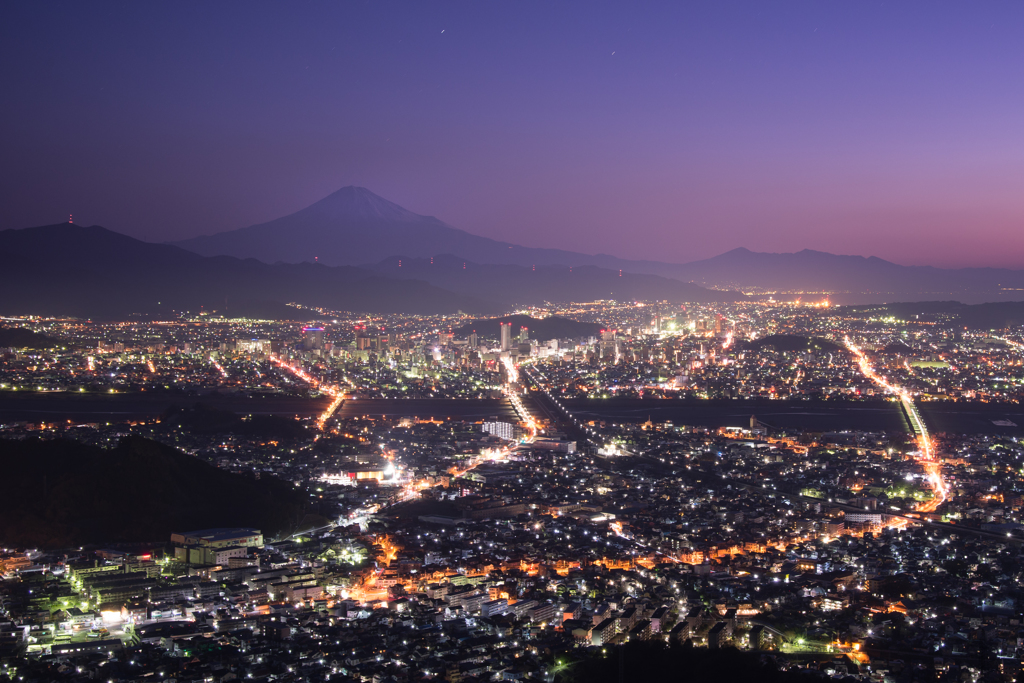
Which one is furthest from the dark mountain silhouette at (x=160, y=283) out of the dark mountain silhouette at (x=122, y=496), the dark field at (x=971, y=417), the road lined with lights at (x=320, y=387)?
the dark field at (x=971, y=417)

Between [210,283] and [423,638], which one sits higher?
[210,283]

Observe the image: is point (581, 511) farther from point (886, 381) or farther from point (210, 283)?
point (210, 283)

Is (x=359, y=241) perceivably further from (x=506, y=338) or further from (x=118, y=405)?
(x=118, y=405)

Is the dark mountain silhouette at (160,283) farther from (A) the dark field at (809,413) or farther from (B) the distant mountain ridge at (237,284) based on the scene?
(A) the dark field at (809,413)

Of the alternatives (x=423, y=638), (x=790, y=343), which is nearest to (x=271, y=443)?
(x=423, y=638)

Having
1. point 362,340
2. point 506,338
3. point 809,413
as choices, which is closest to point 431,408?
point 809,413

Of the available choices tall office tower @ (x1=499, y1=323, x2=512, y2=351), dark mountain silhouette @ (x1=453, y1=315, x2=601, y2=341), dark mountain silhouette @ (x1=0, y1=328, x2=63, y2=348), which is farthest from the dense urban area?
dark mountain silhouette @ (x1=453, y1=315, x2=601, y2=341)
